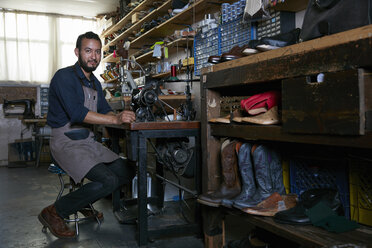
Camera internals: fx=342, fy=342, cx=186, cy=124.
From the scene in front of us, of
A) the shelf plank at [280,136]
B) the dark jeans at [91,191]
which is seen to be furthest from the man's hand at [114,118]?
the shelf plank at [280,136]

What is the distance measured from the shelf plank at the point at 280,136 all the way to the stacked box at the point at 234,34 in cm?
93

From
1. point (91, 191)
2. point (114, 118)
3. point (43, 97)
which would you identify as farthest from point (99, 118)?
point (43, 97)

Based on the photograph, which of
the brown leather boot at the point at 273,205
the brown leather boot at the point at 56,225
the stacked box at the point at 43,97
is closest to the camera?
the brown leather boot at the point at 273,205

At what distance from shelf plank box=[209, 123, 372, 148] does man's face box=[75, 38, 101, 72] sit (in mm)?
1200

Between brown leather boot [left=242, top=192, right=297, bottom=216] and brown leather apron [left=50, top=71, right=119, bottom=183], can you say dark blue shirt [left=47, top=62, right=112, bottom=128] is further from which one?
brown leather boot [left=242, top=192, right=297, bottom=216]

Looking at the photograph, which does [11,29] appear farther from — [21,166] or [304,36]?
[304,36]

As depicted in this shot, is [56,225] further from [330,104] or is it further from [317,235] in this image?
[330,104]

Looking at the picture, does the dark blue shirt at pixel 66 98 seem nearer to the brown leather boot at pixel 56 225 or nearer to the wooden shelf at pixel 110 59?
the brown leather boot at pixel 56 225

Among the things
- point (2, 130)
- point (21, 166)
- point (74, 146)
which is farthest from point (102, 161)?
point (2, 130)

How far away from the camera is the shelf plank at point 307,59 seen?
1082 mm

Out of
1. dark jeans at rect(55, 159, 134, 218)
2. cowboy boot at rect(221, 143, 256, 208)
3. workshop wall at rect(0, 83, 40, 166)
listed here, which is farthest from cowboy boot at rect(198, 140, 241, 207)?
workshop wall at rect(0, 83, 40, 166)

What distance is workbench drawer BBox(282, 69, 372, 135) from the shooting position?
110cm

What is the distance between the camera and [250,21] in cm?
245

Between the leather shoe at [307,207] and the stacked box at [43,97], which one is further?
the stacked box at [43,97]
